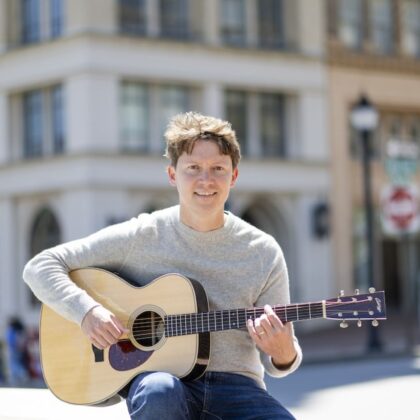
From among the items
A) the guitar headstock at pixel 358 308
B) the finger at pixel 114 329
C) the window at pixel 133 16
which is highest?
the window at pixel 133 16

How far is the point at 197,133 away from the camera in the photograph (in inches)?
162

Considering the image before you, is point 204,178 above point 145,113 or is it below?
below

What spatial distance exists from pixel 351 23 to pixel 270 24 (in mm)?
3004

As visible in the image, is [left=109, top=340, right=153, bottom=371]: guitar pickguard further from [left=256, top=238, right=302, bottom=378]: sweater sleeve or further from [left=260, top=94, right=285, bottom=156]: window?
[left=260, top=94, right=285, bottom=156]: window

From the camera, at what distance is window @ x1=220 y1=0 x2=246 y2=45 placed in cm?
2752

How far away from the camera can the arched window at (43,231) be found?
26.3m

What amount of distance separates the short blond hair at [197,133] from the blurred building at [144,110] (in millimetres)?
19686

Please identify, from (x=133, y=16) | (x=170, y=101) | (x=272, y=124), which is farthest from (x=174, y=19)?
(x=272, y=124)

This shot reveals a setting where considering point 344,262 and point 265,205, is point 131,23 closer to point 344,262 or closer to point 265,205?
point 265,205

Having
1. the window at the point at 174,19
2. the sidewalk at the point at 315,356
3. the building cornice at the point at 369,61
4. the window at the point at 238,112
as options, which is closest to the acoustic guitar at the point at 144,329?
the sidewalk at the point at 315,356

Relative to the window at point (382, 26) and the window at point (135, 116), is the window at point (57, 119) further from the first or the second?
the window at point (382, 26)

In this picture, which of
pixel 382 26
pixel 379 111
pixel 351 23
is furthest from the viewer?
pixel 382 26

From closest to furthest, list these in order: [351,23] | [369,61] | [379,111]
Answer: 1. [369,61]
2. [351,23]
3. [379,111]

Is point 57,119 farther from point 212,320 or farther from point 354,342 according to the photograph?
point 212,320
